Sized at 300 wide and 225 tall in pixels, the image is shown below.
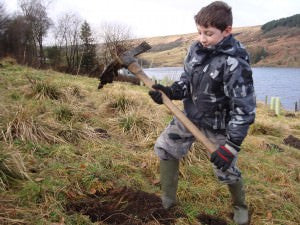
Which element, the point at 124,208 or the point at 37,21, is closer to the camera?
the point at 124,208

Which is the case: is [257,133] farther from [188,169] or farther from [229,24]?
[229,24]

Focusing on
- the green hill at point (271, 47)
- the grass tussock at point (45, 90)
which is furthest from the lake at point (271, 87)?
the green hill at point (271, 47)

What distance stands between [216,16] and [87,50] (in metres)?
15.2

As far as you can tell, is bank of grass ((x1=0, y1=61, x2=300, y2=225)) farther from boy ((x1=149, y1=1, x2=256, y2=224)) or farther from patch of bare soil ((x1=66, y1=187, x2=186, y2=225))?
boy ((x1=149, y1=1, x2=256, y2=224))

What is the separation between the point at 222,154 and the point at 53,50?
1607 cm

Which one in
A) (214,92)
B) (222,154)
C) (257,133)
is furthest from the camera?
(257,133)

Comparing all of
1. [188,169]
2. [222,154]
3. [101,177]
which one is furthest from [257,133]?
[222,154]

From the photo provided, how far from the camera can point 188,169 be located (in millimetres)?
3904

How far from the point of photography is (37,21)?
54.6ft

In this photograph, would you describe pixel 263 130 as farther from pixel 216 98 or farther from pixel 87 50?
pixel 87 50

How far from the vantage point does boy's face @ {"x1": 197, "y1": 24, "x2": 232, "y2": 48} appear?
241 cm

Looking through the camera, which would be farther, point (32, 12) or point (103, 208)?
point (32, 12)

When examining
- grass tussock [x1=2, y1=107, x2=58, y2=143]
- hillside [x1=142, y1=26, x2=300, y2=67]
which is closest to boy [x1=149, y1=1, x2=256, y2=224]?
grass tussock [x1=2, y1=107, x2=58, y2=143]

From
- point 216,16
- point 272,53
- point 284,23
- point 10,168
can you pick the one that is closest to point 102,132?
point 10,168
